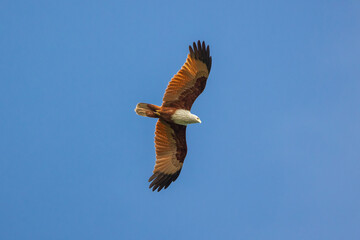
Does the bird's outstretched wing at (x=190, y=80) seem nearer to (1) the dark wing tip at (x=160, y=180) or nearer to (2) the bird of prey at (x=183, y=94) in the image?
(2) the bird of prey at (x=183, y=94)

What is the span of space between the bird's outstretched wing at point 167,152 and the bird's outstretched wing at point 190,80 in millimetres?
802

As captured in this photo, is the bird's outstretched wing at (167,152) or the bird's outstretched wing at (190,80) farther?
the bird's outstretched wing at (167,152)

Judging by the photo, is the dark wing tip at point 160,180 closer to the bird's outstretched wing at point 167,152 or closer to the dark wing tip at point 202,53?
the bird's outstretched wing at point 167,152

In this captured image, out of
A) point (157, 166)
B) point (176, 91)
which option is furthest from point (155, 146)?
point (176, 91)

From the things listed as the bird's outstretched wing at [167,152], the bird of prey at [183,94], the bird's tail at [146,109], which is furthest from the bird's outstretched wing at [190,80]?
the bird's outstretched wing at [167,152]

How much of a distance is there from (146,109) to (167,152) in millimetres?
1583

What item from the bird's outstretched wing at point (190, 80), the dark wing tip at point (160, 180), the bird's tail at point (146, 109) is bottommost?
the dark wing tip at point (160, 180)

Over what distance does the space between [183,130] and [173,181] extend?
1.50 m

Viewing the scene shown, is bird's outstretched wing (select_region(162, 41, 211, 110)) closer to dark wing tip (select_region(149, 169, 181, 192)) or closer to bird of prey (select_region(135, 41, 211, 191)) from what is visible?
bird of prey (select_region(135, 41, 211, 191))

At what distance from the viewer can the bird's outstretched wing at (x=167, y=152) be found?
15086mm

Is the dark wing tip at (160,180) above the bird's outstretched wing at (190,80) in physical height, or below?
below

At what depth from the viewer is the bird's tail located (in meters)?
14.3

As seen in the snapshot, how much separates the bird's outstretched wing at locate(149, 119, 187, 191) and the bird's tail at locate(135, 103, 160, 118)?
594 mm

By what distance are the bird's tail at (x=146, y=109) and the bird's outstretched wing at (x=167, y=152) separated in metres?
0.59
